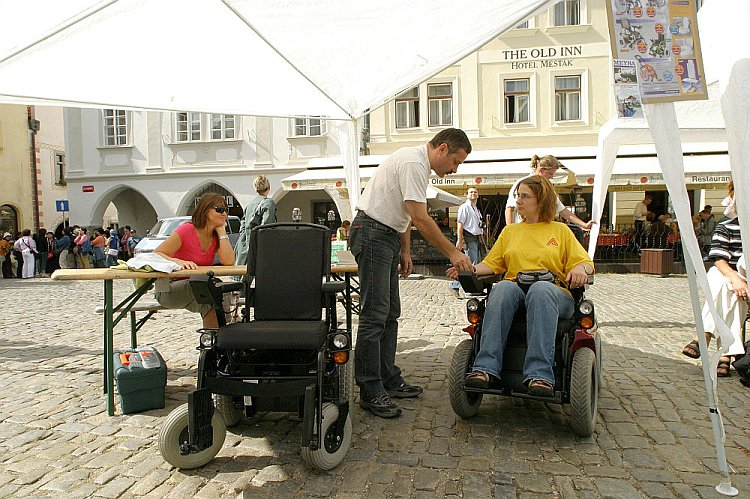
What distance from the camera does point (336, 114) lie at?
22.5ft

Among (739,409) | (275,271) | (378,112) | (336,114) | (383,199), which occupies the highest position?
(378,112)

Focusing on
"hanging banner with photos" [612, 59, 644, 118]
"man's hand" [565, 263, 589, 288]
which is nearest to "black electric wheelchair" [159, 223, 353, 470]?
"man's hand" [565, 263, 589, 288]

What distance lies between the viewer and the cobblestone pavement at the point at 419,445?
3117 mm

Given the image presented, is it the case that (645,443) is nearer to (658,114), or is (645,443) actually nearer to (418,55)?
(658,114)

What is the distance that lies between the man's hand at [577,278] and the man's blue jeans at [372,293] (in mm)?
1214

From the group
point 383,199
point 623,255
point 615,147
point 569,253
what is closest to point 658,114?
point 569,253

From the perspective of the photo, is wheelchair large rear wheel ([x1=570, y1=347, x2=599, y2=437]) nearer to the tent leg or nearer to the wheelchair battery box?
the tent leg

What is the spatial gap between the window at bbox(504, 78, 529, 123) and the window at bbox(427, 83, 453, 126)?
197cm

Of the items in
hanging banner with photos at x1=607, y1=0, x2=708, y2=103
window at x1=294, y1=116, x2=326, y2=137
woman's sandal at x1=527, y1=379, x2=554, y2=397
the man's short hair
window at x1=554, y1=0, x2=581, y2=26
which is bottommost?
woman's sandal at x1=527, y1=379, x2=554, y2=397

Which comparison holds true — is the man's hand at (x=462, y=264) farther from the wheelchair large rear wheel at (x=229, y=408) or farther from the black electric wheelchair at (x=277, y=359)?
the wheelchair large rear wheel at (x=229, y=408)

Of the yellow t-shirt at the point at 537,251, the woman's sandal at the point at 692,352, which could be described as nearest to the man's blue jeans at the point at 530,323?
the yellow t-shirt at the point at 537,251

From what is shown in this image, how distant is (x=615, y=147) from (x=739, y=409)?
4932 mm

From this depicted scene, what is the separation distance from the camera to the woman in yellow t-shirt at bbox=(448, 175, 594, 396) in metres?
3.61

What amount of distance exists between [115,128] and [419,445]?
25660mm
